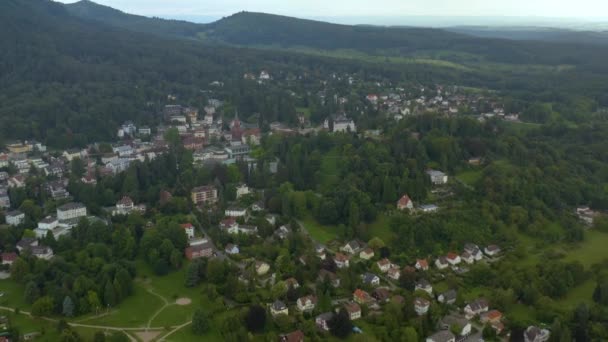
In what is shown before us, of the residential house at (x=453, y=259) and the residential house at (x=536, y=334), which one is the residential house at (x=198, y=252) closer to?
the residential house at (x=453, y=259)

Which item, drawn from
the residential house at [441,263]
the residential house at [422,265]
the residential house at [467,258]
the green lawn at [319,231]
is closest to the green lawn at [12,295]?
the green lawn at [319,231]

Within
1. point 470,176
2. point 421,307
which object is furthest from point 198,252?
point 470,176

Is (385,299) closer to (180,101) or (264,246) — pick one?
(264,246)

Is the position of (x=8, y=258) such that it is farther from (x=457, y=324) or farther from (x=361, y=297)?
(x=457, y=324)

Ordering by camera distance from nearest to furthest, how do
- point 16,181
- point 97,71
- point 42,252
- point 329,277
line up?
point 329,277 < point 42,252 < point 16,181 < point 97,71

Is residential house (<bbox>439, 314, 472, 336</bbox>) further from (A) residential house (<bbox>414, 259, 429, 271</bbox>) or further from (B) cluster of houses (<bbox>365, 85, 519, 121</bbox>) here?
(B) cluster of houses (<bbox>365, 85, 519, 121</bbox>)
